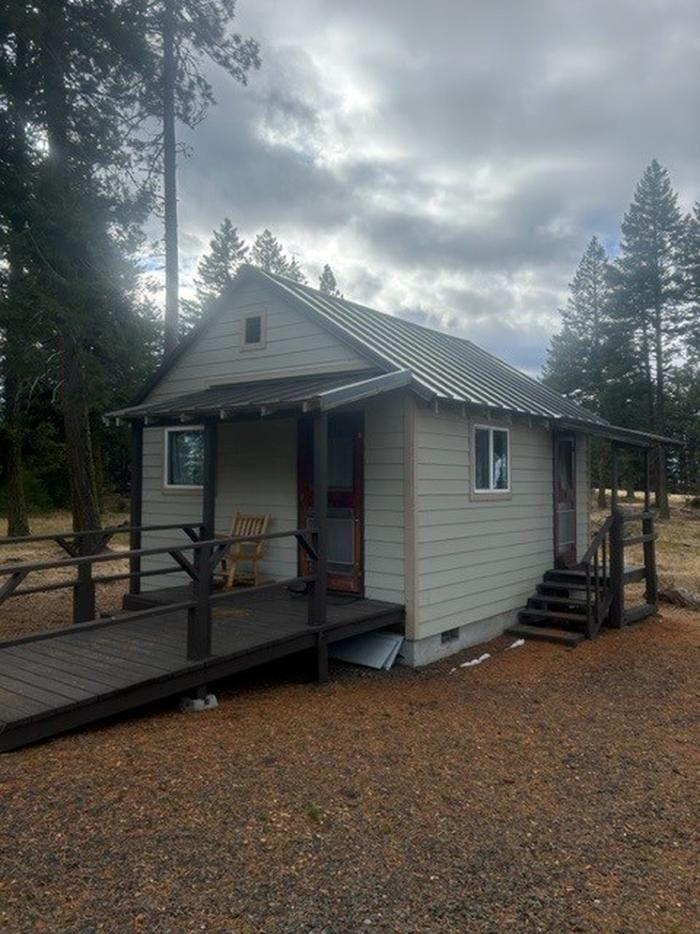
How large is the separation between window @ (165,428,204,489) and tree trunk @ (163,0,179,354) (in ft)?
12.5

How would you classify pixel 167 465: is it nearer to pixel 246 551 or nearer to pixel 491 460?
pixel 246 551

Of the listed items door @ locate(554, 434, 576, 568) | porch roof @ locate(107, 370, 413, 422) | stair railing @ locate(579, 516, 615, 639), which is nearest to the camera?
porch roof @ locate(107, 370, 413, 422)

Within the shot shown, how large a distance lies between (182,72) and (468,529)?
11.6 metres

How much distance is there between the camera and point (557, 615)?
8.69 metres

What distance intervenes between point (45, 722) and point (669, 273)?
29117 millimetres

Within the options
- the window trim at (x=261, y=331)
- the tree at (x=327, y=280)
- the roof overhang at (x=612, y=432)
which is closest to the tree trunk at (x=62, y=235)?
the window trim at (x=261, y=331)

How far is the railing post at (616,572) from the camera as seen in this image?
29.6 feet

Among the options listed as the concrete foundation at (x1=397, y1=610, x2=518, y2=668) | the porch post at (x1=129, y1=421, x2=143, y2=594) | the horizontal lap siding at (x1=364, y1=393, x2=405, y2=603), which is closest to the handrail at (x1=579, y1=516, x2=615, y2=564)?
the concrete foundation at (x1=397, y1=610, x2=518, y2=668)

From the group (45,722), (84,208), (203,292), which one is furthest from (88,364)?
(203,292)

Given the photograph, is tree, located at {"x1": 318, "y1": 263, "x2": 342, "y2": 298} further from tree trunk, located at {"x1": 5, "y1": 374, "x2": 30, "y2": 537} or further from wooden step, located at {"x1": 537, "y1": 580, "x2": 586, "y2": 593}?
wooden step, located at {"x1": 537, "y1": 580, "x2": 586, "y2": 593}

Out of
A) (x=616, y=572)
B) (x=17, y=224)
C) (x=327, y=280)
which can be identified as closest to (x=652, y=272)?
(x=327, y=280)

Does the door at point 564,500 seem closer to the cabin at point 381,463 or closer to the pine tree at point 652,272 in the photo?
the cabin at point 381,463

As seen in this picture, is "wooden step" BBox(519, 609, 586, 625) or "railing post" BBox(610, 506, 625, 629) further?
"railing post" BBox(610, 506, 625, 629)

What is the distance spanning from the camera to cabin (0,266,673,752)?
5.60m
